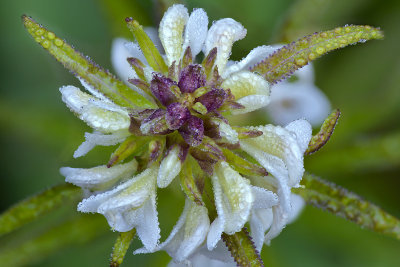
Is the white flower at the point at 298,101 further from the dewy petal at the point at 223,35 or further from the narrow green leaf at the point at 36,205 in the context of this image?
the narrow green leaf at the point at 36,205

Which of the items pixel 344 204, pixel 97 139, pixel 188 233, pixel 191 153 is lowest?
pixel 344 204

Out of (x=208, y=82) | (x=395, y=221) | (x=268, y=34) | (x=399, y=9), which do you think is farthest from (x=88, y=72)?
(x=399, y=9)

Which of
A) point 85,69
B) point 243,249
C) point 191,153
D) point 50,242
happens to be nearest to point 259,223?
point 243,249

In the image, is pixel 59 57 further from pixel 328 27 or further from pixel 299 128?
pixel 328 27

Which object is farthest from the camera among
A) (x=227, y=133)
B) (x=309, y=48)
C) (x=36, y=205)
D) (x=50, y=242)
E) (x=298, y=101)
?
(x=298, y=101)

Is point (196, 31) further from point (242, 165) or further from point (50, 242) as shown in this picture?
point (50, 242)
